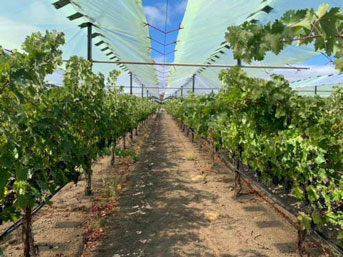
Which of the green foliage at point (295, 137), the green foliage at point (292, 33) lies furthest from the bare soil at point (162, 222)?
the green foliage at point (292, 33)

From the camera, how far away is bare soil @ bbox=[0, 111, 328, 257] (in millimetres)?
3262

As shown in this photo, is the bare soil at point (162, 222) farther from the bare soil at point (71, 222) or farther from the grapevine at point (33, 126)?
the grapevine at point (33, 126)

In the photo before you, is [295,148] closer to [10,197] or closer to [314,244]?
[314,244]

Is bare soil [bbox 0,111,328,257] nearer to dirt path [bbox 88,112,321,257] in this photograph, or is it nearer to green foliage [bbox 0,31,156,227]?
dirt path [bbox 88,112,321,257]

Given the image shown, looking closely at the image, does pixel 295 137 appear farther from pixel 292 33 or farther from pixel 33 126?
pixel 33 126

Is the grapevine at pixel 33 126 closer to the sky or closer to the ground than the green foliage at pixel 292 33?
closer to the ground

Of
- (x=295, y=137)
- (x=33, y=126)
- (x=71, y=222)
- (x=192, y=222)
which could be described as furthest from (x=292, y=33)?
(x=71, y=222)

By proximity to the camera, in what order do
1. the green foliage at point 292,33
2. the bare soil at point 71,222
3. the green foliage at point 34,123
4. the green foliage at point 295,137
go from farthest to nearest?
the bare soil at point 71,222
the green foliage at point 295,137
the green foliage at point 34,123
the green foliage at point 292,33

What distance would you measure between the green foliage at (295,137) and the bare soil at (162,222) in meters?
0.67

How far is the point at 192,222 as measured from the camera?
396cm

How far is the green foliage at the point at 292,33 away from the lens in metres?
1.08

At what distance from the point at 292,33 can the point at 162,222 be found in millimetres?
3285

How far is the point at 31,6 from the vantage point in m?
4.80

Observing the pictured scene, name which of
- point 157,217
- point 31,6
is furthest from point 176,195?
point 31,6
